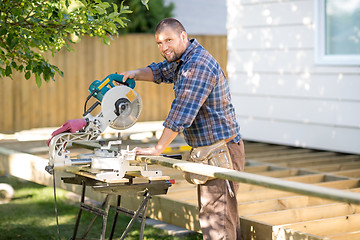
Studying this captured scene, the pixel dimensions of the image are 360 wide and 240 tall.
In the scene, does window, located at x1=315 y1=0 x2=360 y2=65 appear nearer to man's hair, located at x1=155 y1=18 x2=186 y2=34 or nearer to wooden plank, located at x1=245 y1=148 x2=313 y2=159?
wooden plank, located at x1=245 y1=148 x2=313 y2=159

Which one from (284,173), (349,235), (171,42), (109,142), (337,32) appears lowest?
(349,235)

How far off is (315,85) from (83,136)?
4438 millimetres

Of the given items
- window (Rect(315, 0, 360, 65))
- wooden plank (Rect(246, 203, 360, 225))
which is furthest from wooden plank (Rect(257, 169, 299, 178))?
A: window (Rect(315, 0, 360, 65))

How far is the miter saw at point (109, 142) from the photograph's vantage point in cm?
385

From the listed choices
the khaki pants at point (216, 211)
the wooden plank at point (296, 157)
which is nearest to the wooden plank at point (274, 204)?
the khaki pants at point (216, 211)

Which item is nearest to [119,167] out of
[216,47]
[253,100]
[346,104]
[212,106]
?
[212,106]

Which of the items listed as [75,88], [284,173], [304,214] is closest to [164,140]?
[304,214]

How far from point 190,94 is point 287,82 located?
15.2 ft

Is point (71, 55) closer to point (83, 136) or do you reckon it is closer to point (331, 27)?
point (331, 27)

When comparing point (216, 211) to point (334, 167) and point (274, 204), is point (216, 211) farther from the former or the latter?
point (334, 167)

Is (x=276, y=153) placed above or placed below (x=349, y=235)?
above

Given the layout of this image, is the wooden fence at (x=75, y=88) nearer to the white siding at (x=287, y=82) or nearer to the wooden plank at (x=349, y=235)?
the white siding at (x=287, y=82)

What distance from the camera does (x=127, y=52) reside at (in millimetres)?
12977

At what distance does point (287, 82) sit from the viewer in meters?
8.19
